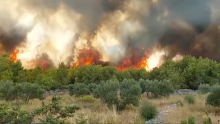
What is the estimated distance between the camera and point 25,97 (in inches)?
981

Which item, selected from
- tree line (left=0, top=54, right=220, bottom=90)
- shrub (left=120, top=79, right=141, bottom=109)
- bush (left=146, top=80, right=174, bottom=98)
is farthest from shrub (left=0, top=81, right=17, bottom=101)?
tree line (left=0, top=54, right=220, bottom=90)

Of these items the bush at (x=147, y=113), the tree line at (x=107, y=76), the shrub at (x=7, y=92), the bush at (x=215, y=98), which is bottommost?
the bush at (x=147, y=113)

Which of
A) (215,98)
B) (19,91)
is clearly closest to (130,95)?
(215,98)

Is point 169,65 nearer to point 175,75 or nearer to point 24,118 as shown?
point 175,75

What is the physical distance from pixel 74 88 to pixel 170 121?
21111mm

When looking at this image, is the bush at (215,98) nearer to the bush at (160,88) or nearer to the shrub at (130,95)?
the shrub at (130,95)

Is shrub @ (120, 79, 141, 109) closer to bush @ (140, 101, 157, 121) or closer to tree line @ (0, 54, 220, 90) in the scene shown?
bush @ (140, 101, 157, 121)

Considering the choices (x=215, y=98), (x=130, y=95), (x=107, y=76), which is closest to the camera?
(x=215, y=98)

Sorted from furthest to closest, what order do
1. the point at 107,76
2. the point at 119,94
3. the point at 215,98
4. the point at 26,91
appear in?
1. the point at 107,76
2. the point at 26,91
3. the point at 119,94
4. the point at 215,98

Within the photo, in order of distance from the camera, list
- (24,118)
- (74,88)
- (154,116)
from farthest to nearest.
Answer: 1. (74,88)
2. (154,116)
3. (24,118)

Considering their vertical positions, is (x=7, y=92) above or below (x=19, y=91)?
below

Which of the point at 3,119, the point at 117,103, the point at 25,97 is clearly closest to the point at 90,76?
the point at 25,97

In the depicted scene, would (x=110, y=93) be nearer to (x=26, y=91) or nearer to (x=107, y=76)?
(x=26, y=91)

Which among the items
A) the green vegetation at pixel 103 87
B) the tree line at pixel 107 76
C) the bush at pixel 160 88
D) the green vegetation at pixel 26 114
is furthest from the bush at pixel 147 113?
the tree line at pixel 107 76
